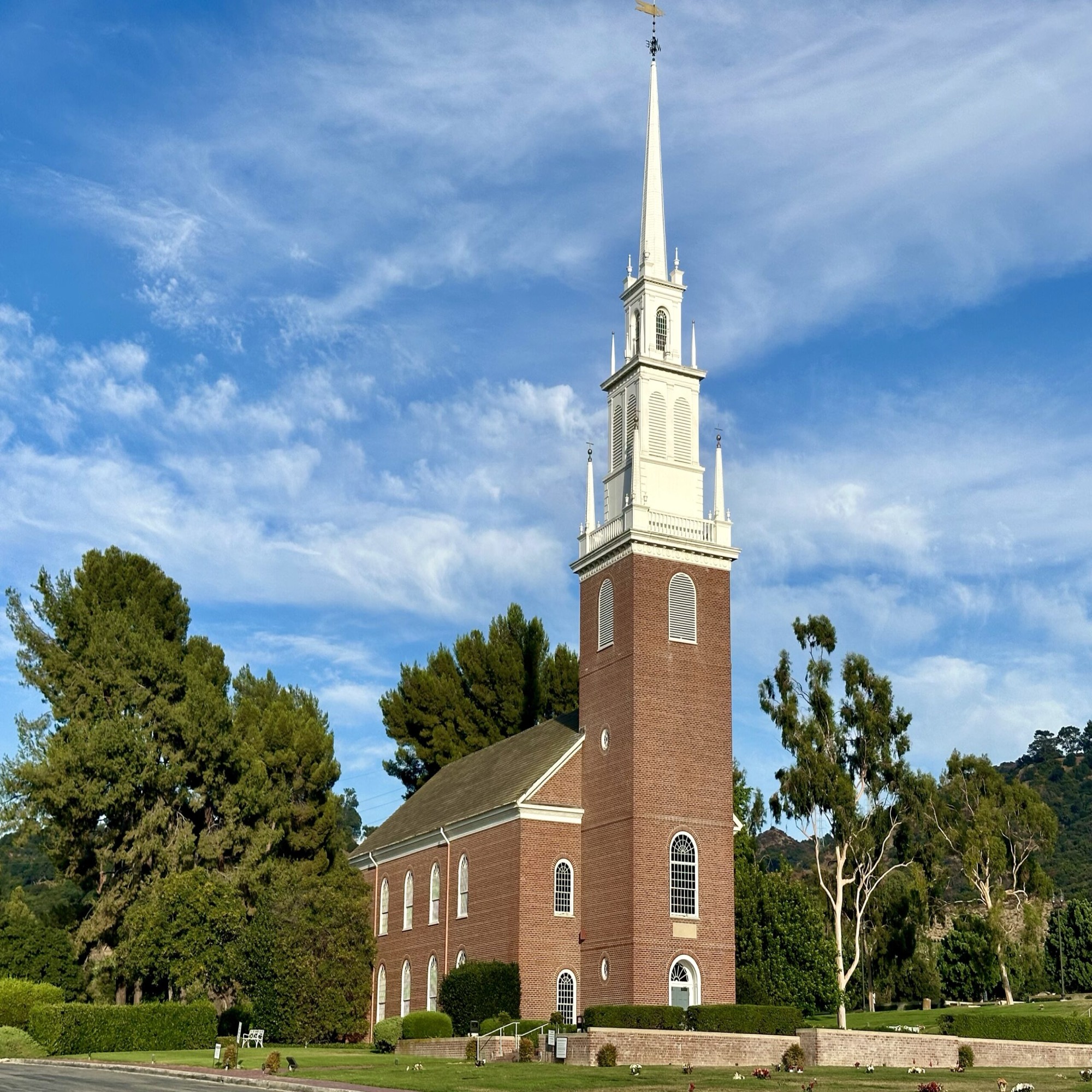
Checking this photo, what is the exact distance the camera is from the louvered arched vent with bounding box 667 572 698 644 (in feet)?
164

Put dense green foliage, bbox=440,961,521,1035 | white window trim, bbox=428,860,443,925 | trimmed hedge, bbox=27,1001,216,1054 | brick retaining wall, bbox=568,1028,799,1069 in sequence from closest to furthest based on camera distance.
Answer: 1. brick retaining wall, bbox=568,1028,799,1069
2. trimmed hedge, bbox=27,1001,216,1054
3. dense green foliage, bbox=440,961,521,1035
4. white window trim, bbox=428,860,443,925

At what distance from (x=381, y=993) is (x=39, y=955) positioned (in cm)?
1423

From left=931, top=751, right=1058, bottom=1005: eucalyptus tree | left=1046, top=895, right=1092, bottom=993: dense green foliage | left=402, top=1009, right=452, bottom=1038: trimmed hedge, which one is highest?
left=931, top=751, right=1058, bottom=1005: eucalyptus tree

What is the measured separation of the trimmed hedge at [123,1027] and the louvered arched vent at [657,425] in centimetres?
2478

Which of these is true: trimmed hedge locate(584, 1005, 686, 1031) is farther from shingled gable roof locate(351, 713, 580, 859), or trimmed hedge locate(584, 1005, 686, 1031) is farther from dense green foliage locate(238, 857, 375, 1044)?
dense green foliage locate(238, 857, 375, 1044)

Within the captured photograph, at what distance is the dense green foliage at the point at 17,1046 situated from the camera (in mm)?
41781

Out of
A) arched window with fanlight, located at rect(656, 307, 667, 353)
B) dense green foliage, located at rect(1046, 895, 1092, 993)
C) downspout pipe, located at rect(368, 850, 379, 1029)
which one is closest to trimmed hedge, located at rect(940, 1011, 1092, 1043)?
downspout pipe, located at rect(368, 850, 379, 1029)

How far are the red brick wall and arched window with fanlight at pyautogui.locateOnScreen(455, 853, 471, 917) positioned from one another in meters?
6.37

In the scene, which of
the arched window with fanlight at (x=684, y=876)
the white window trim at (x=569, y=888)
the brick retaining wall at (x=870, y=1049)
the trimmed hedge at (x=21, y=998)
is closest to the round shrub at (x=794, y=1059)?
the brick retaining wall at (x=870, y=1049)

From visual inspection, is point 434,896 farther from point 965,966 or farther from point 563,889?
point 965,966

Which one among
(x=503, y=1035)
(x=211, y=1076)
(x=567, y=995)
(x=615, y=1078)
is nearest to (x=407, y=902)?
(x=567, y=995)

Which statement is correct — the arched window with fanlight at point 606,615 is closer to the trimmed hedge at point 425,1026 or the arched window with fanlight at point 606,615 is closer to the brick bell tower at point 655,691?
the brick bell tower at point 655,691

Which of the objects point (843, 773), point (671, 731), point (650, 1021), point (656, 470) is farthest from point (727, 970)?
point (656, 470)

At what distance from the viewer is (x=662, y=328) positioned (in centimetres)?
5406
